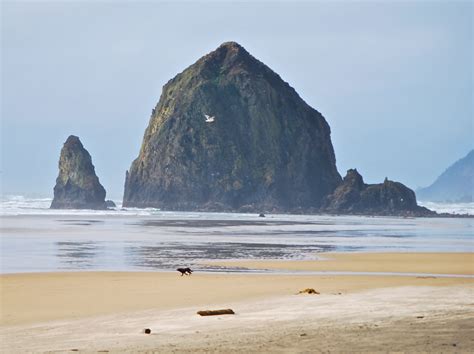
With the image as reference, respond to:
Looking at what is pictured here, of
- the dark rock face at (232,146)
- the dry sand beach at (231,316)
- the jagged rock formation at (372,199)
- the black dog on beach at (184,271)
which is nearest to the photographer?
the dry sand beach at (231,316)

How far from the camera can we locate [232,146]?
175500 mm

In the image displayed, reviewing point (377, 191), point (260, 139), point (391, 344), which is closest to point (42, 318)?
point (391, 344)

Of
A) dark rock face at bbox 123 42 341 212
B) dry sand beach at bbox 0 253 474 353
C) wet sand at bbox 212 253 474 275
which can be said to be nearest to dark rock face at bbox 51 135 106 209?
dark rock face at bbox 123 42 341 212

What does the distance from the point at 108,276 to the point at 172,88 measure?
16523 centimetres

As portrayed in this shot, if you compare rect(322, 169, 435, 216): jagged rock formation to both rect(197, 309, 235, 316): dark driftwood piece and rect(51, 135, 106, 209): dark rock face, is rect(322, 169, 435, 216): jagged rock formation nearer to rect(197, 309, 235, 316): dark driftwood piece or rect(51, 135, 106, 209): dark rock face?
rect(51, 135, 106, 209): dark rock face

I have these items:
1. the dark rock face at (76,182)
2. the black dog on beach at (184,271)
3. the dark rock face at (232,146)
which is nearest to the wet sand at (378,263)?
the black dog on beach at (184,271)

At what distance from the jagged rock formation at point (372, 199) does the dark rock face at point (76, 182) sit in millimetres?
46713

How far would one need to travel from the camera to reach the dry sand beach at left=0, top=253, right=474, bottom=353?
11.4 metres

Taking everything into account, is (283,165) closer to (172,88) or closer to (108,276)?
(172,88)

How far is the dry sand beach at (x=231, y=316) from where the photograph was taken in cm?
1138

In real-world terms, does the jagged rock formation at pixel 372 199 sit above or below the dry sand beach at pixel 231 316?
above

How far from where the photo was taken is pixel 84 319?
15180 mm

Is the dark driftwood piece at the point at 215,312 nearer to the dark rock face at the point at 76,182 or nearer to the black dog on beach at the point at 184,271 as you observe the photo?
the black dog on beach at the point at 184,271

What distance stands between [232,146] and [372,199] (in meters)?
38.3
